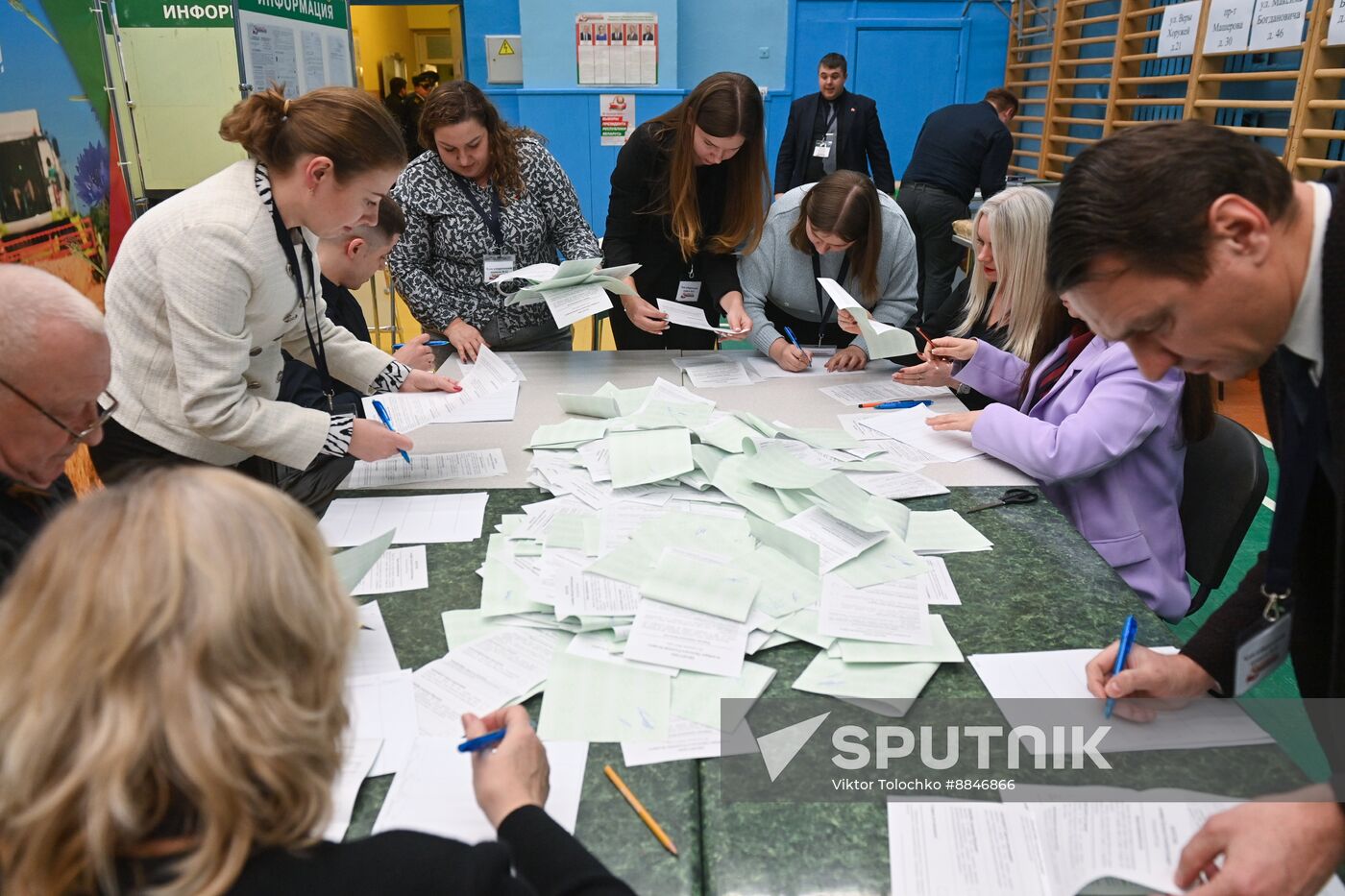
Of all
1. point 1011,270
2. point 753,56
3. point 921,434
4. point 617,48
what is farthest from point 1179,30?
point 921,434

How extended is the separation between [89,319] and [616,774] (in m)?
0.94

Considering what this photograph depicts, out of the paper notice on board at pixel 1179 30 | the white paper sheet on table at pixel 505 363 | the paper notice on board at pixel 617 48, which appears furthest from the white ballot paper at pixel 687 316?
the paper notice on board at pixel 617 48

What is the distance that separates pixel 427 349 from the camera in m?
2.88

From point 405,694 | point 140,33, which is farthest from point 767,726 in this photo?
point 140,33

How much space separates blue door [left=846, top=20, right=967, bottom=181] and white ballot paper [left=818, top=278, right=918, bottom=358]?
6631 mm

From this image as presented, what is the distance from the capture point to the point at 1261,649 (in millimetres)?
1162

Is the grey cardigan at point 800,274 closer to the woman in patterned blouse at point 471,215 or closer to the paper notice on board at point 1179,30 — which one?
the woman in patterned blouse at point 471,215

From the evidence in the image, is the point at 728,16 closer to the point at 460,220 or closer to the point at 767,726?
the point at 460,220

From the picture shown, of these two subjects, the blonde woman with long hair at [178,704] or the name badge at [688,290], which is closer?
the blonde woman with long hair at [178,704]

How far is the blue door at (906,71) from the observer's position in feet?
27.5

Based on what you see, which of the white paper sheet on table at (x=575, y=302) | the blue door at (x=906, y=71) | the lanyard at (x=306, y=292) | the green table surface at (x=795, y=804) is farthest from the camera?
the blue door at (x=906, y=71)

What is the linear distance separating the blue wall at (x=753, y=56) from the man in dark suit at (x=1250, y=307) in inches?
288

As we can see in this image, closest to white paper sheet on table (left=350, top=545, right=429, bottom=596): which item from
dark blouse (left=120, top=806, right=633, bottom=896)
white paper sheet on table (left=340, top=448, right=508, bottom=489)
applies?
white paper sheet on table (left=340, top=448, right=508, bottom=489)

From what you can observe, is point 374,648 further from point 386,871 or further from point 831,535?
point 831,535
